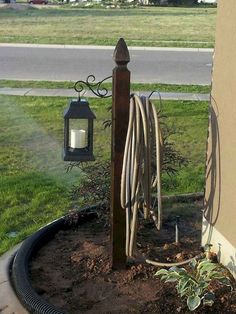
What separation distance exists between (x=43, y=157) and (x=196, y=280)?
4185 millimetres

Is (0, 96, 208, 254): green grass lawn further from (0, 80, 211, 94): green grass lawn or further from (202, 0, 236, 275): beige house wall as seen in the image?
(202, 0, 236, 275): beige house wall

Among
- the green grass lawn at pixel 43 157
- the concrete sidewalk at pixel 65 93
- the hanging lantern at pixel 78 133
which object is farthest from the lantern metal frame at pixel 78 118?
the concrete sidewalk at pixel 65 93

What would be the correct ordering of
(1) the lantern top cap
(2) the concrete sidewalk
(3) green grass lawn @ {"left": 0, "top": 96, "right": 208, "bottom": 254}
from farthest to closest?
(2) the concrete sidewalk
(3) green grass lawn @ {"left": 0, "top": 96, "right": 208, "bottom": 254}
(1) the lantern top cap

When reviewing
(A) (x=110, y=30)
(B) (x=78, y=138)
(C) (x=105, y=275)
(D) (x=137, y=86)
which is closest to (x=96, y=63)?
(D) (x=137, y=86)

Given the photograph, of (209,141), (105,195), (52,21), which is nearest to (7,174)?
(105,195)

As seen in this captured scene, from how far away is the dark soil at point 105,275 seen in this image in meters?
3.80

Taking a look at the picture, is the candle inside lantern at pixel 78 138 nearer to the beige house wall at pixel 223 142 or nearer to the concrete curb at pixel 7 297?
the beige house wall at pixel 223 142

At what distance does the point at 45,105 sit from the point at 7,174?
3.74m

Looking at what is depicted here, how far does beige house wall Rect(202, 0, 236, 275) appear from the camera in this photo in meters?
3.91

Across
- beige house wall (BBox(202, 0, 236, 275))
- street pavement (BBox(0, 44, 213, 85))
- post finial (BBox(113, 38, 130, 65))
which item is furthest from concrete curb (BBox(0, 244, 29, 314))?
street pavement (BBox(0, 44, 213, 85))

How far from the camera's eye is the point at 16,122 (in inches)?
370

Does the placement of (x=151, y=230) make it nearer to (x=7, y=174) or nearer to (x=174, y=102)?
(x=7, y=174)

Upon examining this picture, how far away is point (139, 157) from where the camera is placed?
12.7 ft

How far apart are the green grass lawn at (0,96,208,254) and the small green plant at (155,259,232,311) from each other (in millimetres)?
1622
